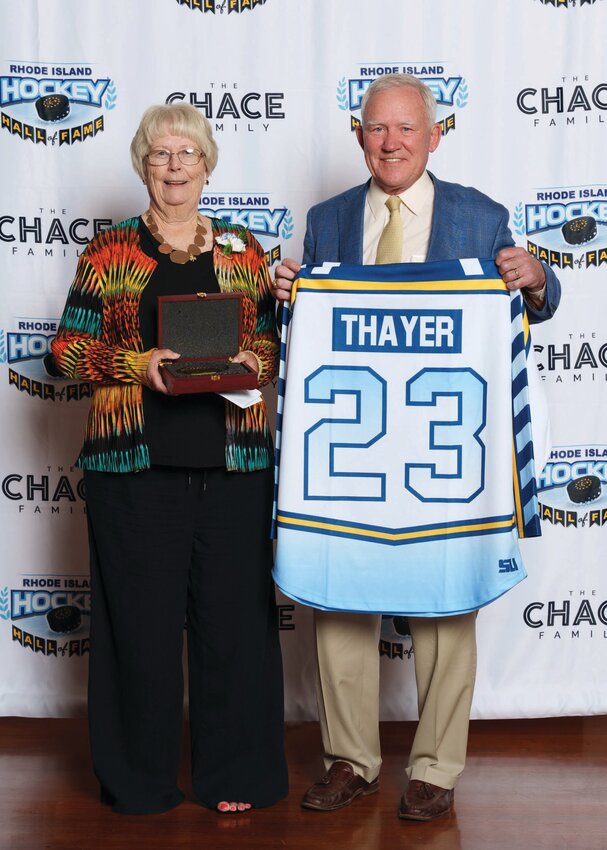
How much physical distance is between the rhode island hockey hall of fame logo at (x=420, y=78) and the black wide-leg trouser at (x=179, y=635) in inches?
49.1

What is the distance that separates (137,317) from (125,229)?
20cm

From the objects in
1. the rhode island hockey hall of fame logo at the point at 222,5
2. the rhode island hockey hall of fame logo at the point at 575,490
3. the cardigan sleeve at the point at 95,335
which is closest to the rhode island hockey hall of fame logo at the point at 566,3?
the rhode island hockey hall of fame logo at the point at 222,5

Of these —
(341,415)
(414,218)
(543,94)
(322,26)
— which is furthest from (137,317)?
(543,94)

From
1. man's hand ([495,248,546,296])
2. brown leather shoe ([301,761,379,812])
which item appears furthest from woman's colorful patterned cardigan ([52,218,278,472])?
brown leather shoe ([301,761,379,812])

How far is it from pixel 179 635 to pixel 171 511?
0.29 metres

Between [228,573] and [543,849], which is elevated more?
[228,573]

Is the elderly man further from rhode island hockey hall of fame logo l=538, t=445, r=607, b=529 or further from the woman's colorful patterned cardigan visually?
rhode island hockey hall of fame logo l=538, t=445, r=607, b=529

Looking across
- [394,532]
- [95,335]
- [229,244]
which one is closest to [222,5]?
[229,244]

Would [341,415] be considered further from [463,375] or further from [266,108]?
[266,108]

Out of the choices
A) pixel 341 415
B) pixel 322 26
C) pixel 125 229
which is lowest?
pixel 341 415

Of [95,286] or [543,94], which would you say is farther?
[543,94]

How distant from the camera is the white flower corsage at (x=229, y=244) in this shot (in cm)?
224

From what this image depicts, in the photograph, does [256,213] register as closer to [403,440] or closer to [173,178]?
[173,178]

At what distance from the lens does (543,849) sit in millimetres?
2223
